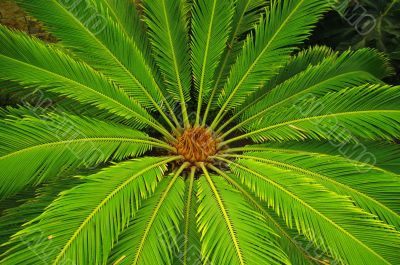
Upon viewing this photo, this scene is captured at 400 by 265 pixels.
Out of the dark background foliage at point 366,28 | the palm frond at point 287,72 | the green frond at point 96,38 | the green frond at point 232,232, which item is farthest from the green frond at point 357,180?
the dark background foliage at point 366,28

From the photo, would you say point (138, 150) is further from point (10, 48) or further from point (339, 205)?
point (339, 205)

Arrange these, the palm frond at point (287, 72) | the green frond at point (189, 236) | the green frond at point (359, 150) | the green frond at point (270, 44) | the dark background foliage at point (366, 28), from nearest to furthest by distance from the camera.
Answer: the green frond at point (189, 236) < the green frond at point (359, 150) < the green frond at point (270, 44) < the palm frond at point (287, 72) < the dark background foliage at point (366, 28)

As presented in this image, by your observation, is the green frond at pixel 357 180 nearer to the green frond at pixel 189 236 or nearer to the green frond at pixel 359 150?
the green frond at pixel 359 150

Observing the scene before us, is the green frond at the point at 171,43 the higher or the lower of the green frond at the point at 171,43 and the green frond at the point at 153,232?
the higher

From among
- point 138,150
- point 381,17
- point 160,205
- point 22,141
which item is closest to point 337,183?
point 160,205

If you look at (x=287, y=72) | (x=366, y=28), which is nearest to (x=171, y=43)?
(x=287, y=72)

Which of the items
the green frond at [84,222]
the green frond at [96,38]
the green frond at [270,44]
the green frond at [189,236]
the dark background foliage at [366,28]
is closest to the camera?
the green frond at [84,222]

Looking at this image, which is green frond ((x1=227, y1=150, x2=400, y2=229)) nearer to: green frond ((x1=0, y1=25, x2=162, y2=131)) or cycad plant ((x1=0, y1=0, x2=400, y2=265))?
cycad plant ((x1=0, y1=0, x2=400, y2=265))
